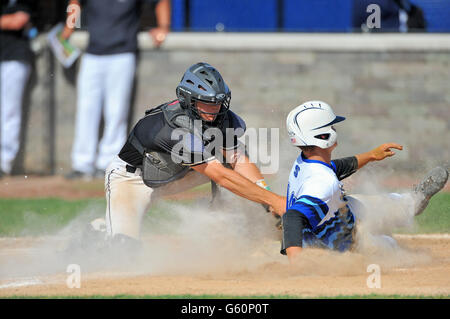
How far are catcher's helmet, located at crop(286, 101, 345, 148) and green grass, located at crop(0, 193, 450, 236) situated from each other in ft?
8.78

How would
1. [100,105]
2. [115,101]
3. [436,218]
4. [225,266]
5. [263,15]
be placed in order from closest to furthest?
[225,266] < [436,218] < [115,101] < [100,105] < [263,15]

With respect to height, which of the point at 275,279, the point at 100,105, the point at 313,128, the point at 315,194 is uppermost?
the point at 313,128

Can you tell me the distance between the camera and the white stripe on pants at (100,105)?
558 inches

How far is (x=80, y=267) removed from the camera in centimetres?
855

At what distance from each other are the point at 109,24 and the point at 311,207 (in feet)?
25.5

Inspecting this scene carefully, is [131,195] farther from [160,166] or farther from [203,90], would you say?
[203,90]

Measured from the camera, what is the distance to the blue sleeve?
714 cm

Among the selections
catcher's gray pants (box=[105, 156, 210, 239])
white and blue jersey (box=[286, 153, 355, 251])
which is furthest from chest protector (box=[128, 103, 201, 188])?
white and blue jersey (box=[286, 153, 355, 251])

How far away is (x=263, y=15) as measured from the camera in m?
16.3

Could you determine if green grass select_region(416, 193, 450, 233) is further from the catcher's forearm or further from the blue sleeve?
the blue sleeve

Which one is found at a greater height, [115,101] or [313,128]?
[313,128]

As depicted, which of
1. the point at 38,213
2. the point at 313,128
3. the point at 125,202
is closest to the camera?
the point at 313,128

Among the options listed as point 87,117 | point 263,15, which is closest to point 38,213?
point 87,117
